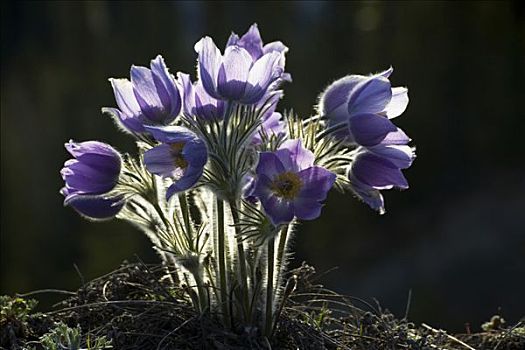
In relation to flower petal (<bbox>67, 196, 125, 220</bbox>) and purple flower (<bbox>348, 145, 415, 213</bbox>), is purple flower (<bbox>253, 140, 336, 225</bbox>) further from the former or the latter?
flower petal (<bbox>67, 196, 125, 220</bbox>)

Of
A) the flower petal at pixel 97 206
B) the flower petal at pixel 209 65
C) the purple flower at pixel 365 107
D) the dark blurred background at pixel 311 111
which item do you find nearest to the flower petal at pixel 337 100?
the purple flower at pixel 365 107

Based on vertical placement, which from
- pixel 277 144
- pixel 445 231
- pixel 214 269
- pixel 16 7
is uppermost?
pixel 16 7

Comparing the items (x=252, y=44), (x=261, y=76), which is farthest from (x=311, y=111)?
(x=261, y=76)

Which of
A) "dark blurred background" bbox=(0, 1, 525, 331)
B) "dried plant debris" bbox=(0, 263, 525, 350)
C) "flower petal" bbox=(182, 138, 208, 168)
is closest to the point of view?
"flower petal" bbox=(182, 138, 208, 168)

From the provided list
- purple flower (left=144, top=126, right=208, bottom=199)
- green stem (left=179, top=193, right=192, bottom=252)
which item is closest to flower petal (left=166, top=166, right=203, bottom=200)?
purple flower (left=144, top=126, right=208, bottom=199)

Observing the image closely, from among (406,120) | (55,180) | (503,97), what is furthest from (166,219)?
(503,97)

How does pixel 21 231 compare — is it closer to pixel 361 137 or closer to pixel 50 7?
pixel 50 7

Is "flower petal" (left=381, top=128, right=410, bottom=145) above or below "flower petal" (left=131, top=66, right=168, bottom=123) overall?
below
